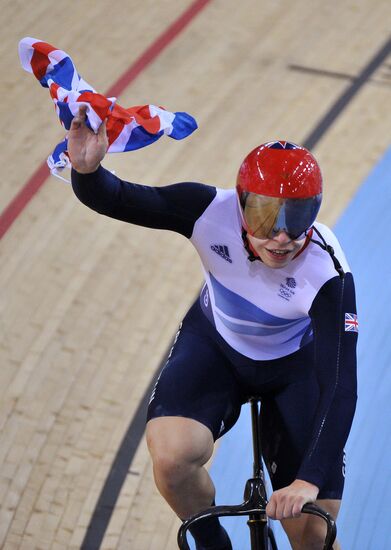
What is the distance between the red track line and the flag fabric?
230cm

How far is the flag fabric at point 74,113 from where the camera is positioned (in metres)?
2.85

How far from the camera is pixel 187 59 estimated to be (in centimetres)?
657

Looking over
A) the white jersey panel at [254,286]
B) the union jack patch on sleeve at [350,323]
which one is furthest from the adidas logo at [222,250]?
the union jack patch on sleeve at [350,323]

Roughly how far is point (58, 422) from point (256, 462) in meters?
1.69

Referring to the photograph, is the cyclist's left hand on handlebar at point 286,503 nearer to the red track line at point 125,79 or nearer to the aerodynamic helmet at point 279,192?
the aerodynamic helmet at point 279,192

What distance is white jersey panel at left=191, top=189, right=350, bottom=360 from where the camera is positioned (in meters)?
3.02

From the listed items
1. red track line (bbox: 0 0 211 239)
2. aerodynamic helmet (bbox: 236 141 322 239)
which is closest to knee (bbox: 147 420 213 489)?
aerodynamic helmet (bbox: 236 141 322 239)

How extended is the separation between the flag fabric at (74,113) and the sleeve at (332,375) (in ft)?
Answer: 2.34

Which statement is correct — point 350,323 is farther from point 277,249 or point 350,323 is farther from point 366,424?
point 366,424

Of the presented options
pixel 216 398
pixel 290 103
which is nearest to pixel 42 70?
pixel 216 398

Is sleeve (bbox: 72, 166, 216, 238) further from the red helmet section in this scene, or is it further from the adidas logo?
the red helmet section

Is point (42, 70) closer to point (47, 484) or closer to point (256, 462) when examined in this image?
point (256, 462)

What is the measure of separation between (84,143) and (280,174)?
0.57 metres

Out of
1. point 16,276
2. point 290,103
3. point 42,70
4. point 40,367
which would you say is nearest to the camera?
point 42,70
